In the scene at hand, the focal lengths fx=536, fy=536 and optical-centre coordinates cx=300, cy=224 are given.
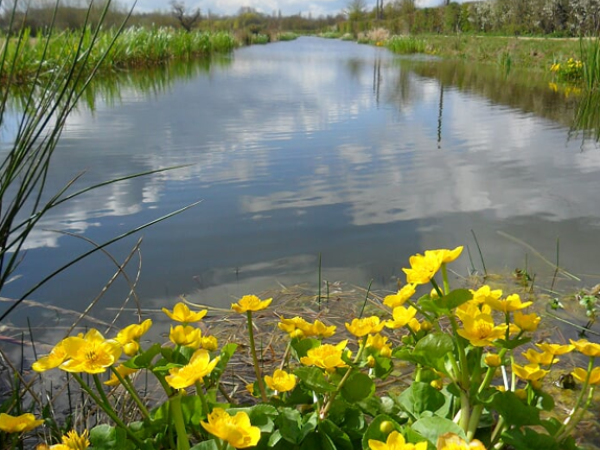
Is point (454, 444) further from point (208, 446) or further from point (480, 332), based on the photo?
point (208, 446)

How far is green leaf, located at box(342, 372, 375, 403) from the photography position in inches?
32.4

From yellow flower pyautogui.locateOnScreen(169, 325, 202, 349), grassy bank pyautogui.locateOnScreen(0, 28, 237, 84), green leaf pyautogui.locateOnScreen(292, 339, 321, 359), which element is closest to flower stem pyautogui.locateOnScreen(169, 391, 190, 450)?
yellow flower pyautogui.locateOnScreen(169, 325, 202, 349)

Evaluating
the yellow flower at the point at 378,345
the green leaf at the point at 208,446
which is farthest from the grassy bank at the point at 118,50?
the green leaf at the point at 208,446

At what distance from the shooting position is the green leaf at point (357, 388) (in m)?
0.82

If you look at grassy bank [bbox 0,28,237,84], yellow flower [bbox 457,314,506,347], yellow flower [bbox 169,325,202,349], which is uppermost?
grassy bank [bbox 0,28,237,84]

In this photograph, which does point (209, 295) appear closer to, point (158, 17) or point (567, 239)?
point (567, 239)

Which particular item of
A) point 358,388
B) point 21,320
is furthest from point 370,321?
point 21,320

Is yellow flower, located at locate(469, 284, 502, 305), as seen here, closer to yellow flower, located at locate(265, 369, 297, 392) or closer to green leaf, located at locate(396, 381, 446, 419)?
green leaf, located at locate(396, 381, 446, 419)

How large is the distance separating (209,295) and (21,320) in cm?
52

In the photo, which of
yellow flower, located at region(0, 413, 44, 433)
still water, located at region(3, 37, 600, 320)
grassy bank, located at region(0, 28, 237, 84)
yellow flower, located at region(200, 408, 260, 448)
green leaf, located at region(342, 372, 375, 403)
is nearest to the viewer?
yellow flower, located at region(200, 408, 260, 448)

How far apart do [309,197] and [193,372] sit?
1.90 meters

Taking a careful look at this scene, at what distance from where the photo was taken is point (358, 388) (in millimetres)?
824

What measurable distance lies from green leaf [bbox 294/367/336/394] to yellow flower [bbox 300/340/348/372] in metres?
0.03

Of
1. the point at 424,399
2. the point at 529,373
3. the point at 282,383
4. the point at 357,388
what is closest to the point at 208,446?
the point at 282,383
